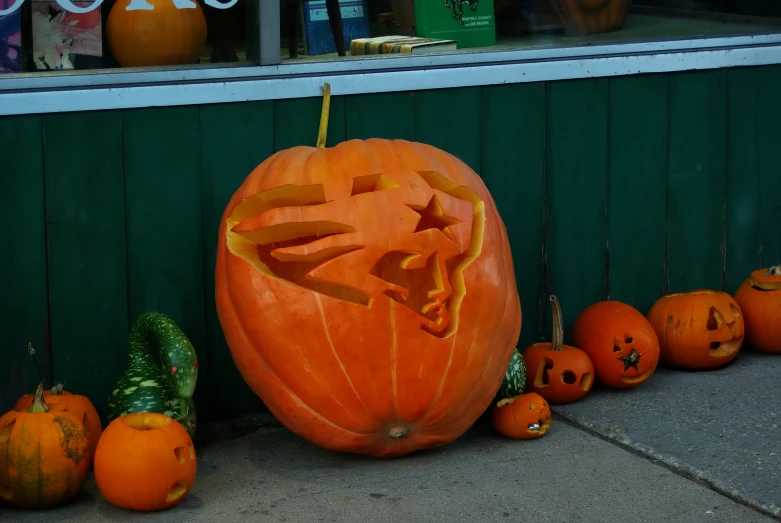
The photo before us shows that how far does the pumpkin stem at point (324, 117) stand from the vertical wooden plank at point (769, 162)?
1.87 metres

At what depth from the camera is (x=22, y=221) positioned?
362cm

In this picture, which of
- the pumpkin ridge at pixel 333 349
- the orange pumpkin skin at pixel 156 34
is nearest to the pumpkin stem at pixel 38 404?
the pumpkin ridge at pixel 333 349

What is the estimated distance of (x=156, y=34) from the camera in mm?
3734

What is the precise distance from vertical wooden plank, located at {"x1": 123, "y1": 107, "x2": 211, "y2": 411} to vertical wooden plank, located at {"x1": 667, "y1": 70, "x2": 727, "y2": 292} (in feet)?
6.29

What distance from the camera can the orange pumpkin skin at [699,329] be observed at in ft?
14.2

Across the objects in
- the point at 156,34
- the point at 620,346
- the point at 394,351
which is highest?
the point at 156,34

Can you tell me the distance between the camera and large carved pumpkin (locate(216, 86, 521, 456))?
335cm

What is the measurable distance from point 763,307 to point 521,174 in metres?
1.10

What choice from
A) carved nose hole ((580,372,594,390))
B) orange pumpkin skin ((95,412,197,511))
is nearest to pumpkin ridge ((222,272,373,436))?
orange pumpkin skin ((95,412,197,511))

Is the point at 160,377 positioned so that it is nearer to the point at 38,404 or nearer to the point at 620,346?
the point at 38,404

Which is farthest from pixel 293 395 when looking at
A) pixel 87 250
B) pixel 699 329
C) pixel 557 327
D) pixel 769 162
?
pixel 769 162

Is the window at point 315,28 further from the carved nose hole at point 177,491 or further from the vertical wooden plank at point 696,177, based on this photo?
the carved nose hole at point 177,491

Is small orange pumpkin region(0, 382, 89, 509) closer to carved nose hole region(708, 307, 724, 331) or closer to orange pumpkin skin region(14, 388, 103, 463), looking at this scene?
orange pumpkin skin region(14, 388, 103, 463)

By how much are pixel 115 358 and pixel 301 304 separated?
793 mm
